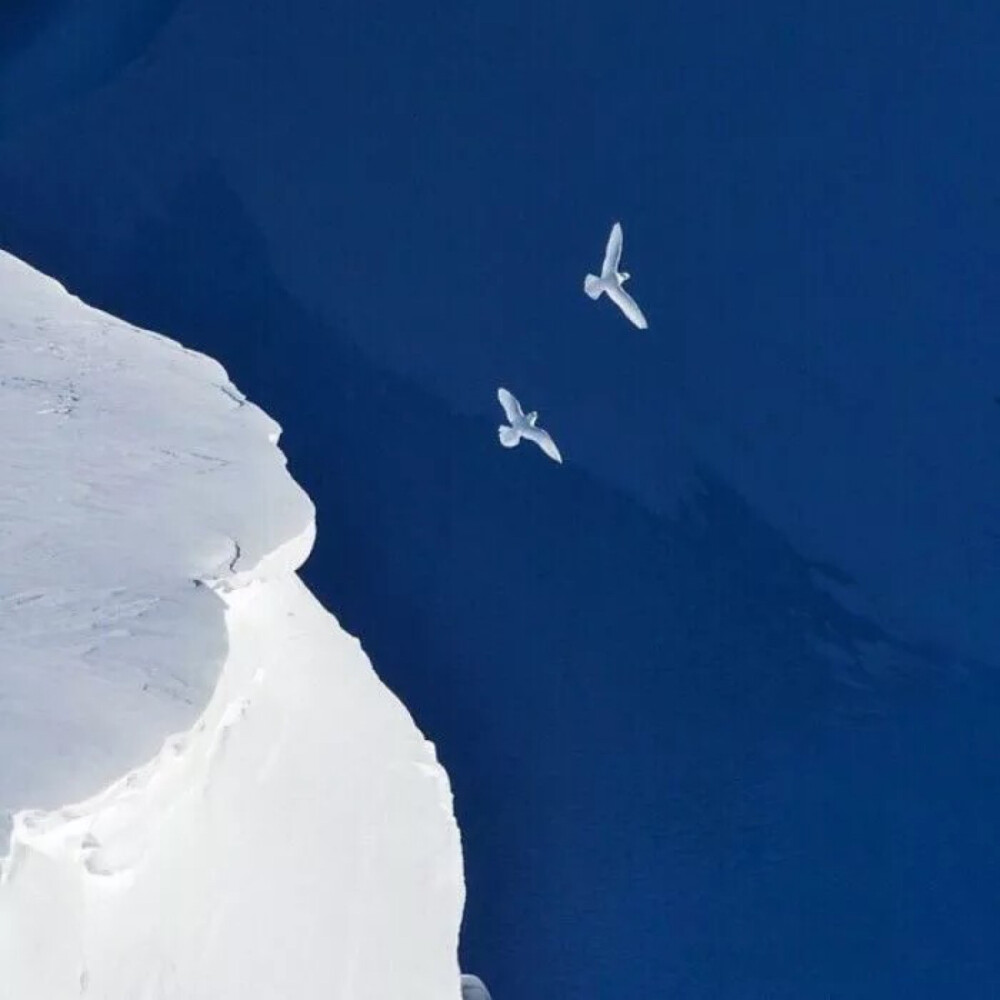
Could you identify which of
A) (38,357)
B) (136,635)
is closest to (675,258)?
(38,357)

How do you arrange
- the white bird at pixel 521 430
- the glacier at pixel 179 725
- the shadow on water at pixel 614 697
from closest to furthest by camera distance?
1. the glacier at pixel 179 725
2. the shadow on water at pixel 614 697
3. the white bird at pixel 521 430

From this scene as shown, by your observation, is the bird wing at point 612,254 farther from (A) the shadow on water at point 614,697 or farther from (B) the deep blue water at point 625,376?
(A) the shadow on water at point 614,697

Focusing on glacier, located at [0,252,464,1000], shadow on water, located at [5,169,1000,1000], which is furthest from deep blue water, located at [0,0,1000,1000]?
glacier, located at [0,252,464,1000]

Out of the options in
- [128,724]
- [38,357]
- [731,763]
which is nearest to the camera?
[128,724]

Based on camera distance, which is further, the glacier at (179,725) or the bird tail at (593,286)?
the bird tail at (593,286)

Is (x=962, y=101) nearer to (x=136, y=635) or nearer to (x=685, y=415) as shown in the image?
(x=685, y=415)

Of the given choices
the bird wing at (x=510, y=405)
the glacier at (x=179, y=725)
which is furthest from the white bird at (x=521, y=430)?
the glacier at (x=179, y=725)

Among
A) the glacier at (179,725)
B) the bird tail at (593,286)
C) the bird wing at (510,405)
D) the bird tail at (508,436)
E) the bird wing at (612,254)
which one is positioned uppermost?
the bird wing at (612,254)

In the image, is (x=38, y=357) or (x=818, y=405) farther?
(x=818, y=405)

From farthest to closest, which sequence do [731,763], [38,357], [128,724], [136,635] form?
[731,763], [38,357], [136,635], [128,724]
